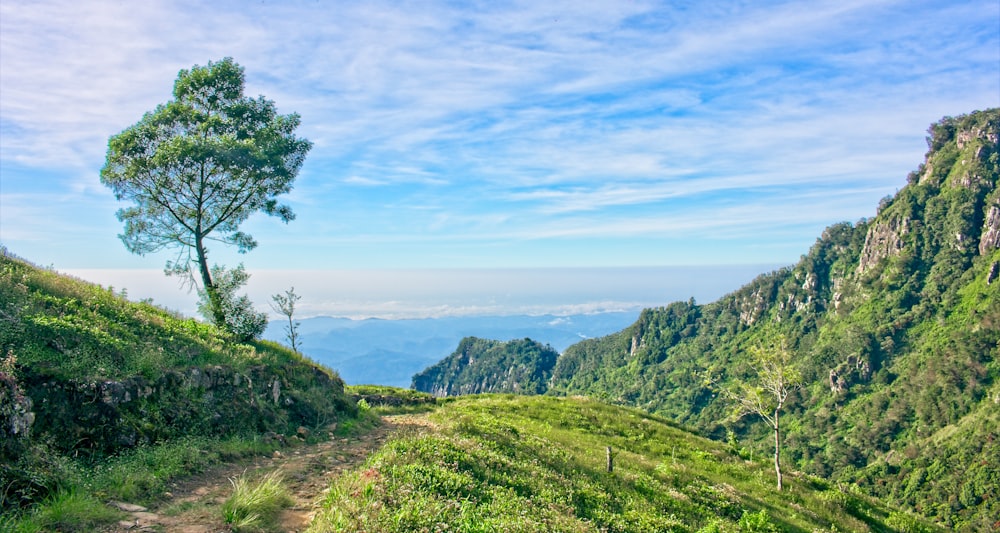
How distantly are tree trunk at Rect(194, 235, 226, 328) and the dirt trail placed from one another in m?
8.33

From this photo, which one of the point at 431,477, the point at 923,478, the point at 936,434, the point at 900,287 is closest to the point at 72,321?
the point at 431,477

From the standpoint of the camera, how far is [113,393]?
10414 mm

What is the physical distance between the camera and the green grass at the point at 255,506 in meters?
7.50

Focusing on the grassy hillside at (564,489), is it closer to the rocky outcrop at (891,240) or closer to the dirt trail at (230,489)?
the dirt trail at (230,489)

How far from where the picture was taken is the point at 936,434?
116562 millimetres

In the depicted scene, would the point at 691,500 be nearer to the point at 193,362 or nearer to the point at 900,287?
the point at 193,362

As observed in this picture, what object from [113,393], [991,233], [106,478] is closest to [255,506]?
[106,478]

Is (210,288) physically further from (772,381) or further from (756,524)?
(772,381)

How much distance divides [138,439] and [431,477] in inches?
258

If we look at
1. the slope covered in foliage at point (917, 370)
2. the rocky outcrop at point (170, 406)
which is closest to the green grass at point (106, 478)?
the rocky outcrop at point (170, 406)

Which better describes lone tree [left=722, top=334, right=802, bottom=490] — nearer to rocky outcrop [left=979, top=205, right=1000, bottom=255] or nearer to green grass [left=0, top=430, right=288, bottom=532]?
green grass [left=0, top=430, right=288, bottom=532]

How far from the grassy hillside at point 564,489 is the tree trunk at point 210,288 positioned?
31.4 feet

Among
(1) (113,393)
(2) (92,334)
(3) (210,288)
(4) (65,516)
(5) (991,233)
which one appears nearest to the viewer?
(4) (65,516)

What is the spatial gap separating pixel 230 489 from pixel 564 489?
23.4 ft
